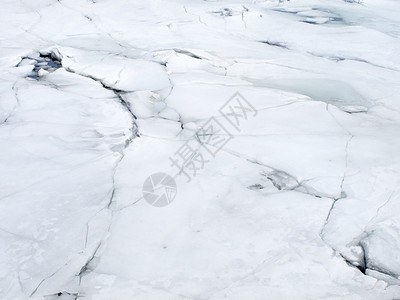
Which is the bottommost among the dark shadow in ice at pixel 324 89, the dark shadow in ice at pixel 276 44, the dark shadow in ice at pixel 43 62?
the dark shadow in ice at pixel 43 62

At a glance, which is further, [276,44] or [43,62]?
[276,44]

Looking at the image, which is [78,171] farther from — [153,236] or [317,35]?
[317,35]

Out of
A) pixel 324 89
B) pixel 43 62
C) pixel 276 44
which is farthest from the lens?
pixel 276 44

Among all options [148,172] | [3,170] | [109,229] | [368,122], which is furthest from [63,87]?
[368,122]

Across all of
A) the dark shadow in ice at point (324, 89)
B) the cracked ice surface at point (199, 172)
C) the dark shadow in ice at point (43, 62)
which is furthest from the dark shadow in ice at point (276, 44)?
the dark shadow in ice at point (43, 62)

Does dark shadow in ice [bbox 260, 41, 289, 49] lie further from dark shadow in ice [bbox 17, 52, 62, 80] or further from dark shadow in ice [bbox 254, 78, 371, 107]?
dark shadow in ice [bbox 17, 52, 62, 80]

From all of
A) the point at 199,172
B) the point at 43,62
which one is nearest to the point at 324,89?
the point at 199,172

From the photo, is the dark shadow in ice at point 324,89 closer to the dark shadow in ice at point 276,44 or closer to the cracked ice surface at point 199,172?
the cracked ice surface at point 199,172

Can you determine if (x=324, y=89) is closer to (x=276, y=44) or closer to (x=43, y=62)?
(x=276, y=44)
